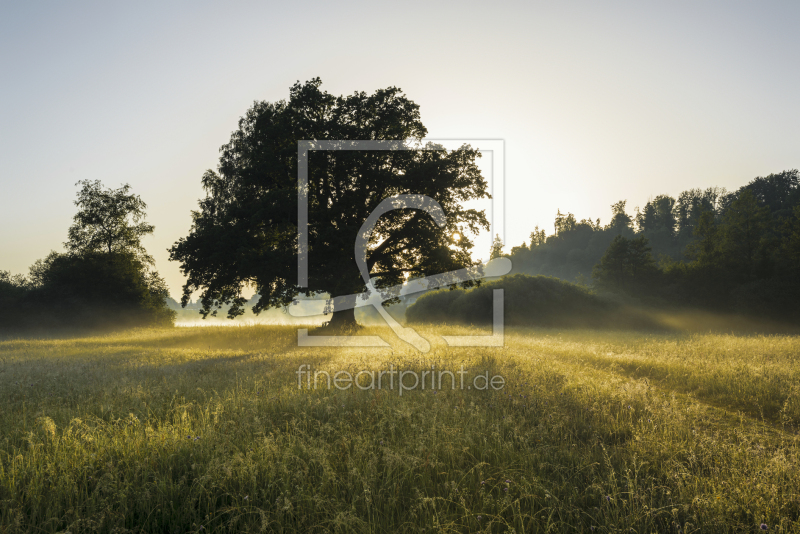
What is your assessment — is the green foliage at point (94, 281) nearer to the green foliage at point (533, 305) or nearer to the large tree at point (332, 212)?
the large tree at point (332, 212)

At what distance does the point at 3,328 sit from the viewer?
34312mm

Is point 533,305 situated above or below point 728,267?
below

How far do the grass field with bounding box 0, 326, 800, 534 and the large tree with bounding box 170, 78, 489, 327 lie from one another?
11.4m

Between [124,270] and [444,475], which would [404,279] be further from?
[124,270]

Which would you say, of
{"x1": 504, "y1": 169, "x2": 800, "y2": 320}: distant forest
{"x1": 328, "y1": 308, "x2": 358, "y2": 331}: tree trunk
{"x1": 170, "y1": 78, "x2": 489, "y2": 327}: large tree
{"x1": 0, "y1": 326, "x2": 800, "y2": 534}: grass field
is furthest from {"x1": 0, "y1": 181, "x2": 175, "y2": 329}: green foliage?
{"x1": 504, "y1": 169, "x2": 800, "y2": 320}: distant forest

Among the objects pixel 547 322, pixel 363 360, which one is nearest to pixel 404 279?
pixel 363 360

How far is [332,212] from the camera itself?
63.7 feet

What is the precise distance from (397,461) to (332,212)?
16.7 m

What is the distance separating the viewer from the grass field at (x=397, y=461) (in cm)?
310
